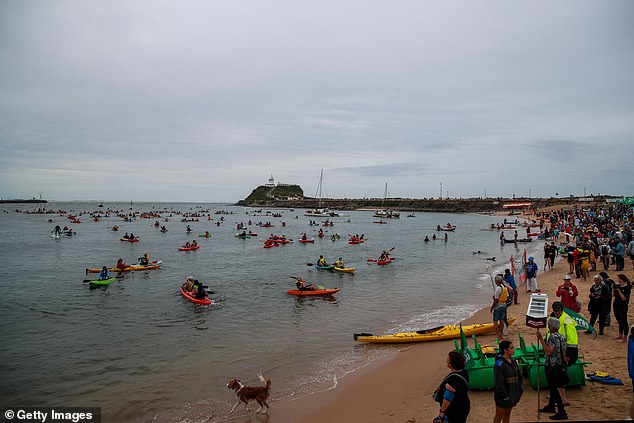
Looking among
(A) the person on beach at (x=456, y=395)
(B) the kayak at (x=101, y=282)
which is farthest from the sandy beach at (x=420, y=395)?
(B) the kayak at (x=101, y=282)

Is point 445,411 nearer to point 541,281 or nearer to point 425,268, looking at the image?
point 541,281

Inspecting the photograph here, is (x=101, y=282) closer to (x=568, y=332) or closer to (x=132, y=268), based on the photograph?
(x=132, y=268)

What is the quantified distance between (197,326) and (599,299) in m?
14.2

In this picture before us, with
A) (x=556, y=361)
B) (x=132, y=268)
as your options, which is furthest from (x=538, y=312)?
(x=132, y=268)

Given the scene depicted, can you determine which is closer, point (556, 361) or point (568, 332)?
point (556, 361)

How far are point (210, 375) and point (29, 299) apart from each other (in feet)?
53.5

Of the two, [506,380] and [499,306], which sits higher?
[506,380]

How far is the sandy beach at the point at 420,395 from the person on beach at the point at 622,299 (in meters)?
0.36

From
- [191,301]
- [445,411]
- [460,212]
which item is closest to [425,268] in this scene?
[191,301]

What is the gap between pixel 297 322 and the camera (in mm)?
17109

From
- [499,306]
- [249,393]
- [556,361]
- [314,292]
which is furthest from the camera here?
[314,292]

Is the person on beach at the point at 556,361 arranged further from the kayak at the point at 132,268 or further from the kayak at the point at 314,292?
the kayak at the point at 132,268

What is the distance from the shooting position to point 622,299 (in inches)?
398

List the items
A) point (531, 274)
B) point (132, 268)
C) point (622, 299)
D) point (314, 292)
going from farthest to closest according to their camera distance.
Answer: point (132, 268)
point (314, 292)
point (531, 274)
point (622, 299)
